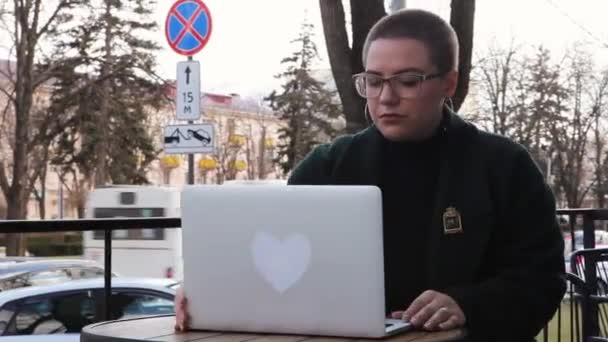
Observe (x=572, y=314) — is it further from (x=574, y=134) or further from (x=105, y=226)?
(x=574, y=134)

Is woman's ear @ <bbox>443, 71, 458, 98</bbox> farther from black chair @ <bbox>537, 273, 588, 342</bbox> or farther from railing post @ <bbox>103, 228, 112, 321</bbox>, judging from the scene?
railing post @ <bbox>103, 228, 112, 321</bbox>

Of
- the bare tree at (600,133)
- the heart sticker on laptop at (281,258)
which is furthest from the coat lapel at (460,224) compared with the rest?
the bare tree at (600,133)

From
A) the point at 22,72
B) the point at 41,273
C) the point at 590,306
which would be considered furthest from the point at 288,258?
the point at 22,72

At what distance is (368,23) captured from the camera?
6.49 meters

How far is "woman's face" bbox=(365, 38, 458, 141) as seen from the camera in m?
2.13

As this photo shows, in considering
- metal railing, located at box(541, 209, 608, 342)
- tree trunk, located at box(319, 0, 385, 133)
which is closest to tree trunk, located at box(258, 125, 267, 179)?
tree trunk, located at box(319, 0, 385, 133)

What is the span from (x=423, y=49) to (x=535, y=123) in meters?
39.8

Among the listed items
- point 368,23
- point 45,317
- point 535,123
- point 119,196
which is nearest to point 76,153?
point 119,196

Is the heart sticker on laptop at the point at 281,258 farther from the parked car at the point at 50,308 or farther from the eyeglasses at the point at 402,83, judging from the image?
the parked car at the point at 50,308

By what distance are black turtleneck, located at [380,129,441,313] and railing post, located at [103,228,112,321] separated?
1.76 m

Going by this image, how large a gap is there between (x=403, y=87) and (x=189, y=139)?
986 cm

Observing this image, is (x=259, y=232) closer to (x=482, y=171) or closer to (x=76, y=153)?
(x=482, y=171)

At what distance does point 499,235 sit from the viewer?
2178mm

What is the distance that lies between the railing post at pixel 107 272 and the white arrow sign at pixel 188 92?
776 cm
